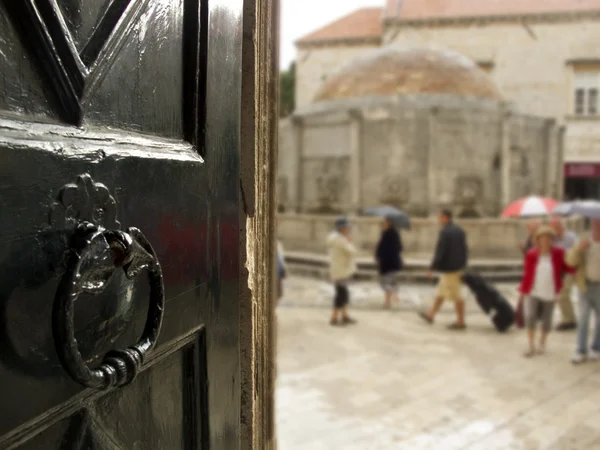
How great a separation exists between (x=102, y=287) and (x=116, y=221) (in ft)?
0.38

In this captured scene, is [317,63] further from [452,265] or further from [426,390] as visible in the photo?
[426,390]

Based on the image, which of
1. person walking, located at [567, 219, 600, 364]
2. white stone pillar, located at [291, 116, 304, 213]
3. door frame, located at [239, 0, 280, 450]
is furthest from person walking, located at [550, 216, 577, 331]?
white stone pillar, located at [291, 116, 304, 213]

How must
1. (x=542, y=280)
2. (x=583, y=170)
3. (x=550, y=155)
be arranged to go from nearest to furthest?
(x=542, y=280)
(x=550, y=155)
(x=583, y=170)

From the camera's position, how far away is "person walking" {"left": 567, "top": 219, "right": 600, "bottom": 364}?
588 cm

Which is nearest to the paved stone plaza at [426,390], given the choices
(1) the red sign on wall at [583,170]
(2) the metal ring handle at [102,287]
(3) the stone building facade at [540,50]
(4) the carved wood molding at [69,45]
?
(2) the metal ring handle at [102,287]

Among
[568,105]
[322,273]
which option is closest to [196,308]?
[322,273]

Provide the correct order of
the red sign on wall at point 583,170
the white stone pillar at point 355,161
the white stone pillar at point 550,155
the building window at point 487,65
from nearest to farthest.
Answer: the white stone pillar at point 355,161, the white stone pillar at point 550,155, the red sign on wall at point 583,170, the building window at point 487,65

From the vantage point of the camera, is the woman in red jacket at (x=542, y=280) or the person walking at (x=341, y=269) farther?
the person walking at (x=341, y=269)

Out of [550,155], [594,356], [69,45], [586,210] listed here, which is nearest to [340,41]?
[550,155]

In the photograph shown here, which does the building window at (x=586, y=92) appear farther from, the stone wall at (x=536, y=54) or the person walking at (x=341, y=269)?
the person walking at (x=341, y=269)

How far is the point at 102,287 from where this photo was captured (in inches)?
29.9

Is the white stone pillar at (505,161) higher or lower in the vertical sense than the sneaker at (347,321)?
higher

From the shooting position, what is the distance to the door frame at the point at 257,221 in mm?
1619

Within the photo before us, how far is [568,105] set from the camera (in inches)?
1065
